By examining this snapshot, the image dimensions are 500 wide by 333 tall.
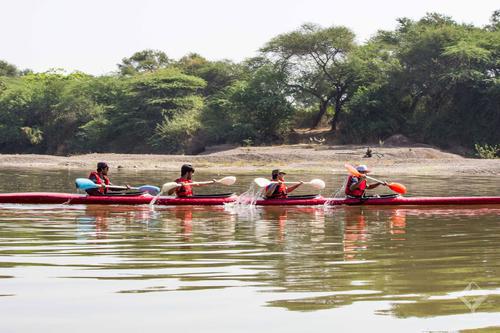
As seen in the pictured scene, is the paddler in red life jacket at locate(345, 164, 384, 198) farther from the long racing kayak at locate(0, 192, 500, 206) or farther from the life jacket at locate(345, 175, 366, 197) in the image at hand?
the long racing kayak at locate(0, 192, 500, 206)

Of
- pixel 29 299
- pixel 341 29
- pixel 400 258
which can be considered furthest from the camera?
pixel 341 29

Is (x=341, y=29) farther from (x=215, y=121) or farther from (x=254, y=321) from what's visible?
(x=254, y=321)

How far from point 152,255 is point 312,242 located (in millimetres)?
2552

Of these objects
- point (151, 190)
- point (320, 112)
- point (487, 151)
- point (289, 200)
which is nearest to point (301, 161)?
point (487, 151)

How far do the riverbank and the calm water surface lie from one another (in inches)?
801

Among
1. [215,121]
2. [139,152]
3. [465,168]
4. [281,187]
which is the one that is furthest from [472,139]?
[281,187]

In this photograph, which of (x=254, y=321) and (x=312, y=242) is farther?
(x=312, y=242)

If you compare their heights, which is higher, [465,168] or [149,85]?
[149,85]

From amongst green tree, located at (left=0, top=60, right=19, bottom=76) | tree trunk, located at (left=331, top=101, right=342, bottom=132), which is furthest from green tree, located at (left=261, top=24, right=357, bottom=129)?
green tree, located at (left=0, top=60, right=19, bottom=76)

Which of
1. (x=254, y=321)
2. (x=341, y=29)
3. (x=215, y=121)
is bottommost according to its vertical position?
(x=254, y=321)

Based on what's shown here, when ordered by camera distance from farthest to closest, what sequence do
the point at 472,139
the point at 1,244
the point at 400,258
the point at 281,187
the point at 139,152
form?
1. the point at 139,152
2. the point at 472,139
3. the point at 281,187
4. the point at 1,244
5. the point at 400,258

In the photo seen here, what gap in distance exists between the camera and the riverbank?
35812mm

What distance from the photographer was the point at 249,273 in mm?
9297

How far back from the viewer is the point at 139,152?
→ 176ft
